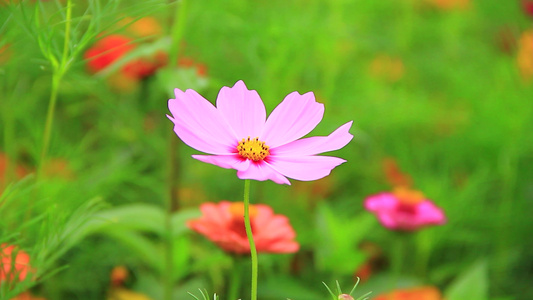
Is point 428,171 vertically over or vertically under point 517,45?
under

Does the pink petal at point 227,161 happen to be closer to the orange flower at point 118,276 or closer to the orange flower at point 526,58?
the orange flower at point 118,276

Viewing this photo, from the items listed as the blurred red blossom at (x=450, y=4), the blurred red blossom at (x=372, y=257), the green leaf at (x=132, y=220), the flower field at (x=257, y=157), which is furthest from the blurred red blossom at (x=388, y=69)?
the green leaf at (x=132, y=220)

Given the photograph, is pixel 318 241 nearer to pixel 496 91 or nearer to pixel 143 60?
pixel 143 60

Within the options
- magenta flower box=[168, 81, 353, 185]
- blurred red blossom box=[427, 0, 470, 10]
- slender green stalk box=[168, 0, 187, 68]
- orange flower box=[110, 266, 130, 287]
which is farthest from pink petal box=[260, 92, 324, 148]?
blurred red blossom box=[427, 0, 470, 10]

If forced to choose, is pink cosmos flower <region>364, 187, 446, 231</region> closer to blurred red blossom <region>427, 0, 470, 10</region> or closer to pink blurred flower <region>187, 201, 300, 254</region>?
pink blurred flower <region>187, 201, 300, 254</region>

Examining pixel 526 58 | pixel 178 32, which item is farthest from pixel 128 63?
pixel 526 58

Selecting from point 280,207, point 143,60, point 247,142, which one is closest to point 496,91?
point 280,207
